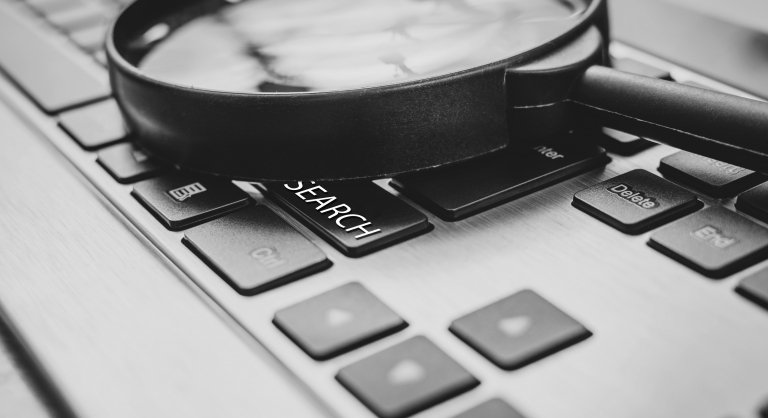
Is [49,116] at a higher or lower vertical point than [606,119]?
lower

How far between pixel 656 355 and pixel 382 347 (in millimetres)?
101

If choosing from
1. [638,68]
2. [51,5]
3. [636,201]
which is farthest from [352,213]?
[51,5]

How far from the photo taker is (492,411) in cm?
28

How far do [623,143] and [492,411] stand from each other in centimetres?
21

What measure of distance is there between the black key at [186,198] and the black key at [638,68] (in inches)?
10.4

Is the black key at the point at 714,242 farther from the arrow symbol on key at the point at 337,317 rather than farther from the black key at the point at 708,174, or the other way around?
the arrow symbol on key at the point at 337,317

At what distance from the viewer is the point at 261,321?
338 millimetres

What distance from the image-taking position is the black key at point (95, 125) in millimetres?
500

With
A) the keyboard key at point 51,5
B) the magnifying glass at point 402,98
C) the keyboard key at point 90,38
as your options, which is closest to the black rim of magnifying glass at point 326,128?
the magnifying glass at point 402,98

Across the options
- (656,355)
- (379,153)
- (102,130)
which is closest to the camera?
(656,355)

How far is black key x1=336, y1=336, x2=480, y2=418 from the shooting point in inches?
11.3

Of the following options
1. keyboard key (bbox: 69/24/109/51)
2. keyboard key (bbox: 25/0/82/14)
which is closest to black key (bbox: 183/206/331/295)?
keyboard key (bbox: 69/24/109/51)

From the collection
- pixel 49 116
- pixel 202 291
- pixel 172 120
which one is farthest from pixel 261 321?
pixel 49 116

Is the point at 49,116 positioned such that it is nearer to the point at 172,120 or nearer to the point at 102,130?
the point at 102,130
